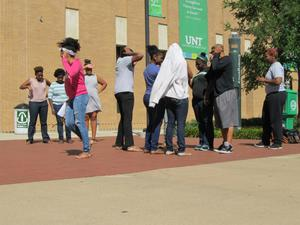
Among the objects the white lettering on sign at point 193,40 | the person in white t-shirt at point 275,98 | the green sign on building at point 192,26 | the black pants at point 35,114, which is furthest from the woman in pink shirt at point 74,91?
the white lettering on sign at point 193,40

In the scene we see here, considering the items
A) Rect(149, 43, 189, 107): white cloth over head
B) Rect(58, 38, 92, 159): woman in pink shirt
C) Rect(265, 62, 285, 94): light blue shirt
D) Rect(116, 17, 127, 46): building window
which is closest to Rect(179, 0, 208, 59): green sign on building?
Rect(116, 17, 127, 46): building window

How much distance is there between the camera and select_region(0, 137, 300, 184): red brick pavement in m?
7.93

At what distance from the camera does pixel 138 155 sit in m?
10.3

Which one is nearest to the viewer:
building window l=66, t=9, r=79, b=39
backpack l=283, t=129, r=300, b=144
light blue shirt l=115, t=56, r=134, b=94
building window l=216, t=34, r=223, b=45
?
light blue shirt l=115, t=56, r=134, b=94

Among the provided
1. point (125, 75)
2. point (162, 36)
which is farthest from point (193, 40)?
point (125, 75)

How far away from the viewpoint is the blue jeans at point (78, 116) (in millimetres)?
9742

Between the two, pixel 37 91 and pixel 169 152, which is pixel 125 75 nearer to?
pixel 169 152

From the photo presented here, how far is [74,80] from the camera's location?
31.9 ft

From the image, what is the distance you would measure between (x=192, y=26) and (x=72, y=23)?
7.36 metres

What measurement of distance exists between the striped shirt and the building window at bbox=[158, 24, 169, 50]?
18.9 m

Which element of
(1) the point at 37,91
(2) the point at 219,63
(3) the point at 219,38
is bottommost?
(1) the point at 37,91

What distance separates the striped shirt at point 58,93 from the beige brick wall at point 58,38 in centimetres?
1155

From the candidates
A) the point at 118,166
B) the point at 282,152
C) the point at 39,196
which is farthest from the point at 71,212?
the point at 282,152

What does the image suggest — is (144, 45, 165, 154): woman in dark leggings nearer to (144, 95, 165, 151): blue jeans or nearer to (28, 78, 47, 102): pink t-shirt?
(144, 95, 165, 151): blue jeans
